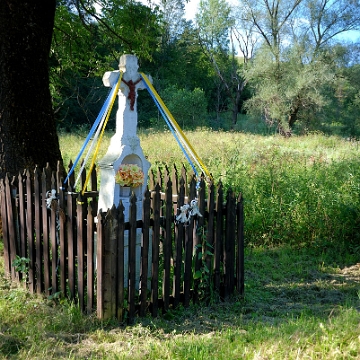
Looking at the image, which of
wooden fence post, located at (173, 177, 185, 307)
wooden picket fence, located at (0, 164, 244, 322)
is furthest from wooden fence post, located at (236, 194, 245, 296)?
wooden fence post, located at (173, 177, 185, 307)

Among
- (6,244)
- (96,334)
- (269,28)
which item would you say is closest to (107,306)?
(96,334)

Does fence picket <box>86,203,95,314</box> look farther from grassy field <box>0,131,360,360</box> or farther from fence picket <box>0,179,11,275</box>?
fence picket <box>0,179,11,275</box>

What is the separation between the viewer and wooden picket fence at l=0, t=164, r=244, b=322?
3816mm

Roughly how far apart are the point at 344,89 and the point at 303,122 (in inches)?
216

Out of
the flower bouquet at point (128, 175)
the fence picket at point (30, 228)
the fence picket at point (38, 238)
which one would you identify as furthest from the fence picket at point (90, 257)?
the fence picket at point (30, 228)

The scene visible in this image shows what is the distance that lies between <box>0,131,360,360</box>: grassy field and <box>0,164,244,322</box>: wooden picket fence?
19 centimetres

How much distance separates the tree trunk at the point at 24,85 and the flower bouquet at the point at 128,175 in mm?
2195

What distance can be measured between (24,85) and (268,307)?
4428 millimetres

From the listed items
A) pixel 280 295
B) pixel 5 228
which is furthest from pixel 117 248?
pixel 280 295

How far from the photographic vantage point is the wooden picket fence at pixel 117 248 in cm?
382

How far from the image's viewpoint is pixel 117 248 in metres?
3.76

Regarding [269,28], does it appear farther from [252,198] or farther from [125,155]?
[125,155]

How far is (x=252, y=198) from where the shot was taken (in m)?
7.60

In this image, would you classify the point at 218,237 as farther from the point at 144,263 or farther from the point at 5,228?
the point at 5,228
